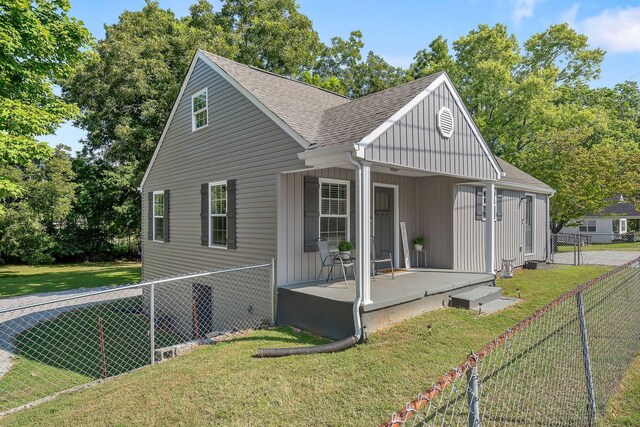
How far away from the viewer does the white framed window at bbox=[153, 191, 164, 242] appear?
10906mm

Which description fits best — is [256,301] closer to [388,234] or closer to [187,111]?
[388,234]

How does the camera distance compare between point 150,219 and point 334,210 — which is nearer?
point 334,210

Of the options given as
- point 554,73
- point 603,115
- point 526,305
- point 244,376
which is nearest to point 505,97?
point 554,73

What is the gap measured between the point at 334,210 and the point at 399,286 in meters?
1.99

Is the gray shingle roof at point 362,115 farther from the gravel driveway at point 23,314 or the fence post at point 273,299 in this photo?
the gravel driveway at point 23,314

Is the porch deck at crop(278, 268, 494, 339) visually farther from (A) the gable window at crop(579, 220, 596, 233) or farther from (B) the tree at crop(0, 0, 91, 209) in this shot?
(A) the gable window at crop(579, 220, 596, 233)

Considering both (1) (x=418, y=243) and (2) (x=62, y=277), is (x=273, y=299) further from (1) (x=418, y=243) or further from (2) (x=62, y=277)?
(2) (x=62, y=277)

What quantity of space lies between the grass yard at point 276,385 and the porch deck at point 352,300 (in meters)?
0.26

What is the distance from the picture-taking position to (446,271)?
845 centimetres

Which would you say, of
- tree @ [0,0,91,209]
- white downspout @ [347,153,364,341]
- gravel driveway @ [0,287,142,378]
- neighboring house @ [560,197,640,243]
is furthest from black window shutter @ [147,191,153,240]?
neighboring house @ [560,197,640,243]

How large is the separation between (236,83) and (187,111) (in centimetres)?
260

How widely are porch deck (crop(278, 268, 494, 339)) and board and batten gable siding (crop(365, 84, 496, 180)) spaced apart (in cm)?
213

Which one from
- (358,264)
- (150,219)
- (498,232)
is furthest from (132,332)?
(498,232)

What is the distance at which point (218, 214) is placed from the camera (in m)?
8.27
